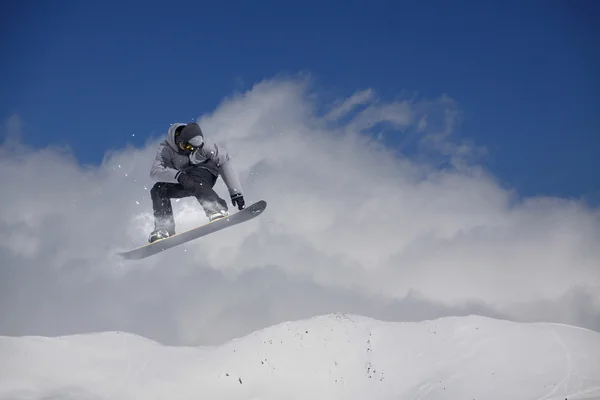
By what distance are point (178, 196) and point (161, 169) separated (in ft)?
4.25

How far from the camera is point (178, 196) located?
589 inches

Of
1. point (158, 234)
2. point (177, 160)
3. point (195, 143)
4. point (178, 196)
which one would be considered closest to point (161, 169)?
point (177, 160)

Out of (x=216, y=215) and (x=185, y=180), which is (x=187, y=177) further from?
(x=216, y=215)

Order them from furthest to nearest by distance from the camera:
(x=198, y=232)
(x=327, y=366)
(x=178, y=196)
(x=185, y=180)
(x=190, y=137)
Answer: (x=327, y=366)
(x=178, y=196)
(x=198, y=232)
(x=185, y=180)
(x=190, y=137)

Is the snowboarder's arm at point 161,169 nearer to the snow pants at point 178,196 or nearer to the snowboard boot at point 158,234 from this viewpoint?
A: the snow pants at point 178,196

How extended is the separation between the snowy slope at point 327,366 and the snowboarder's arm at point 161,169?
380 ft

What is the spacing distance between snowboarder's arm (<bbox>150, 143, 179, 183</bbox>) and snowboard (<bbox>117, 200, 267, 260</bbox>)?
1703 mm

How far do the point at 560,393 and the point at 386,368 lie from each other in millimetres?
68136

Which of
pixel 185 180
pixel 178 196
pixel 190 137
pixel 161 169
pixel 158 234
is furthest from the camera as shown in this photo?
pixel 178 196

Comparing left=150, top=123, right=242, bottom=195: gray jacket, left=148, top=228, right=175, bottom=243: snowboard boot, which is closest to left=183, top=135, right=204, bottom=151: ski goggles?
left=150, top=123, right=242, bottom=195: gray jacket

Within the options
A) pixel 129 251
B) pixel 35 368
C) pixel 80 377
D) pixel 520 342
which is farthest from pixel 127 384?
pixel 129 251

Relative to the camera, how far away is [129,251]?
49.4 feet

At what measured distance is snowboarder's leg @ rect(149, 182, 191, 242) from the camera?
48.9 feet

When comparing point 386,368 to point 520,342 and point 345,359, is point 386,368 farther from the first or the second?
point 520,342
